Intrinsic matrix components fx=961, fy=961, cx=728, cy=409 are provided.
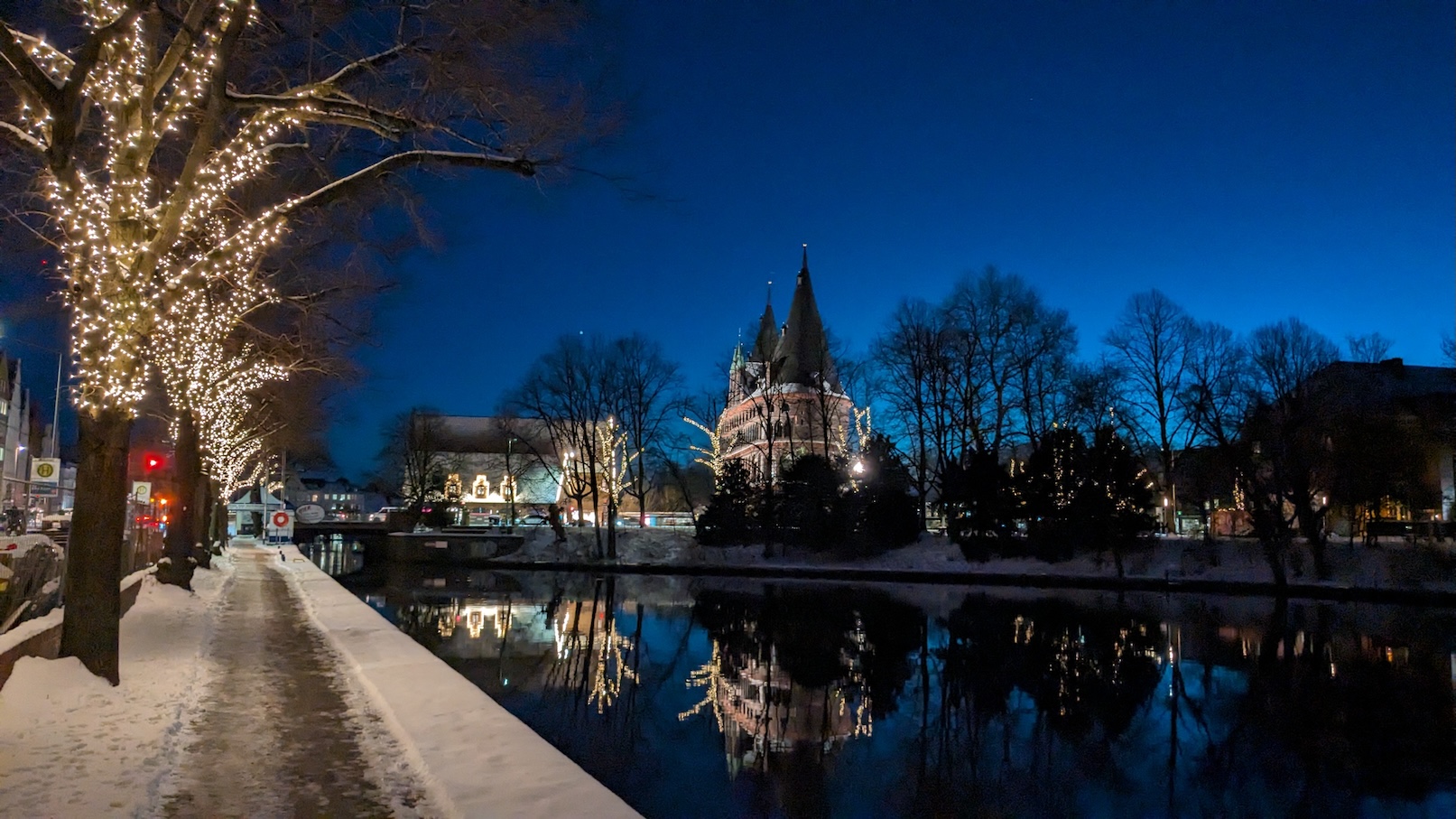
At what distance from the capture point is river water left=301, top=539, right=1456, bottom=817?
9352mm

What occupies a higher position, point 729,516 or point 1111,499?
point 1111,499

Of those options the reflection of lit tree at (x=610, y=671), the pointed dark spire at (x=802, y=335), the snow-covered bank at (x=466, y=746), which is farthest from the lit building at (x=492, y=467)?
the snow-covered bank at (x=466, y=746)

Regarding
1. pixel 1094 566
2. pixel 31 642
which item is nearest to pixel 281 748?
pixel 31 642

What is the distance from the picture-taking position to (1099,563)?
4206cm

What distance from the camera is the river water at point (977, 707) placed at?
30.7 feet

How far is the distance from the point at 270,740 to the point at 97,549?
3407mm

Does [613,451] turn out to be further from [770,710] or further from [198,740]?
[198,740]

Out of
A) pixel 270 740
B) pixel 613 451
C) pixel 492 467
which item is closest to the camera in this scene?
pixel 270 740

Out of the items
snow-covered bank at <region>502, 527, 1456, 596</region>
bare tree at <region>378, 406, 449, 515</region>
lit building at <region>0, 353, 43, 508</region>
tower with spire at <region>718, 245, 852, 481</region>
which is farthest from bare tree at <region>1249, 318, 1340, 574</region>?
lit building at <region>0, 353, 43, 508</region>

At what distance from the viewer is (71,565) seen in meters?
10.0

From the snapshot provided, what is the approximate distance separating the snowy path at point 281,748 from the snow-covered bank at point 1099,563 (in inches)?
1306

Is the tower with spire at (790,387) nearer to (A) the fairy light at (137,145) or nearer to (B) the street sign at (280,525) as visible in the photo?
(B) the street sign at (280,525)

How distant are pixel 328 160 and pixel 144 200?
12.0 ft

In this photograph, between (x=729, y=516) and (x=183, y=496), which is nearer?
(x=183, y=496)
